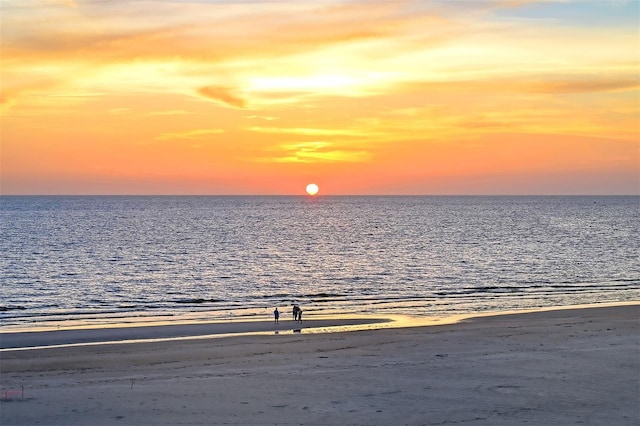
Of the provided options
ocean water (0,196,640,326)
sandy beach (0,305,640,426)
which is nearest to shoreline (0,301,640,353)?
sandy beach (0,305,640,426)

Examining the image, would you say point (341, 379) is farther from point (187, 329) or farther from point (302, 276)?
point (302, 276)

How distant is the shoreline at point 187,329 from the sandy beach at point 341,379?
22.3 inches

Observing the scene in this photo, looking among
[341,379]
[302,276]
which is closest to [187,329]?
[341,379]

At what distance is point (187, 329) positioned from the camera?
38.7m

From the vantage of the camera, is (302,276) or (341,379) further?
(302,276)

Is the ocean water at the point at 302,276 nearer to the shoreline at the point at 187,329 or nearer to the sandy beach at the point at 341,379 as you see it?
the shoreline at the point at 187,329

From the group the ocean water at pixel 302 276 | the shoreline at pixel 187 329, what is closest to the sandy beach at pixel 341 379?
the shoreline at pixel 187 329

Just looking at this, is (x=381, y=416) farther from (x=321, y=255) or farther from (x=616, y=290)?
(x=321, y=255)

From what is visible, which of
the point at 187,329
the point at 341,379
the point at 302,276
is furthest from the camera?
the point at 302,276

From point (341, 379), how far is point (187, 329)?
15.9 metres

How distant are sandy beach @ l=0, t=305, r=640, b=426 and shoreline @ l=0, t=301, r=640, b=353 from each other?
0.57 meters

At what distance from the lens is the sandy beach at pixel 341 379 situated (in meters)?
20.5

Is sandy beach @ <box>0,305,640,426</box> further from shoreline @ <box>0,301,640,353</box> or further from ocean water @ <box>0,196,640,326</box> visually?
ocean water @ <box>0,196,640,326</box>

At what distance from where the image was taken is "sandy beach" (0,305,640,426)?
67.2ft
